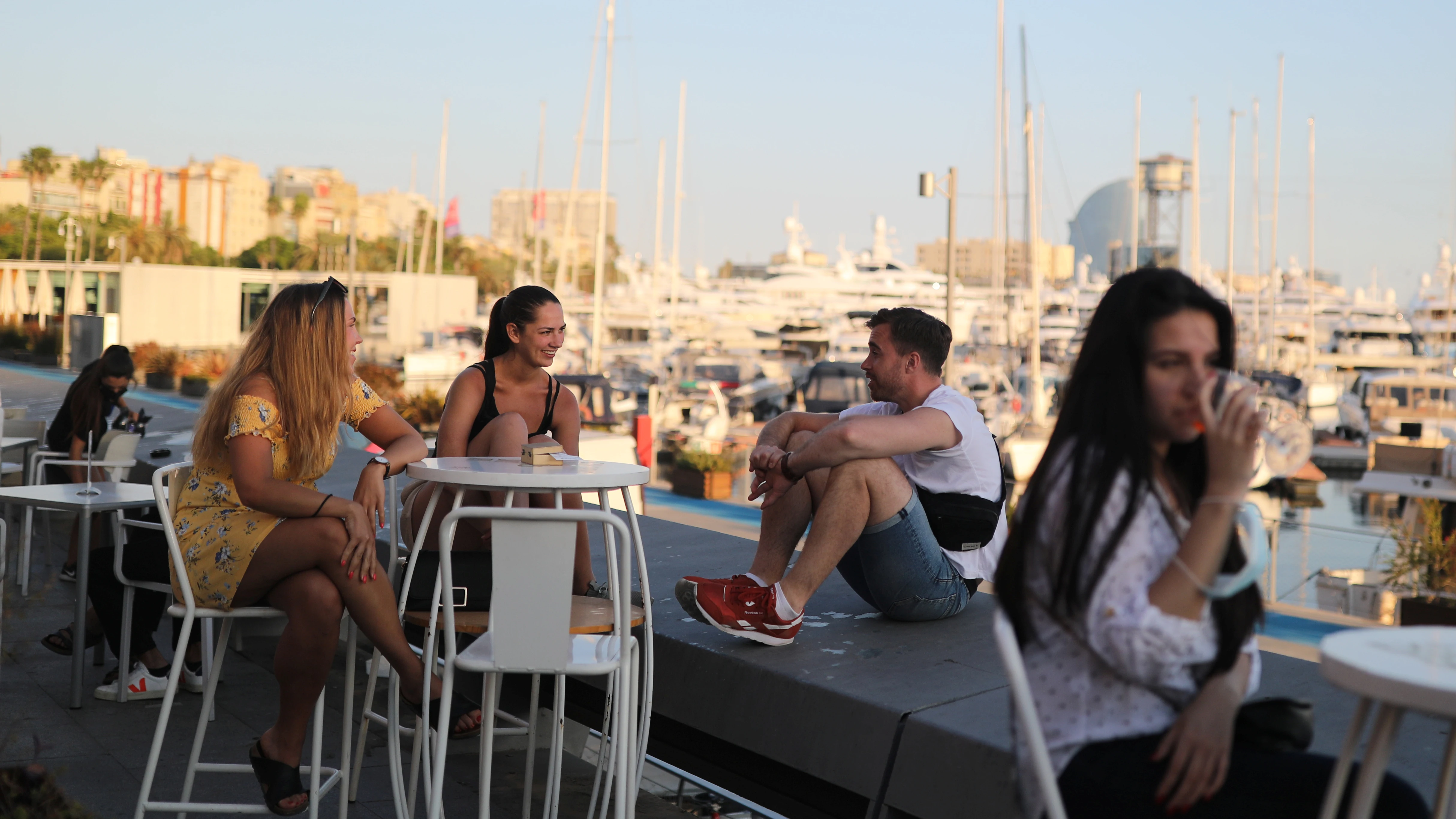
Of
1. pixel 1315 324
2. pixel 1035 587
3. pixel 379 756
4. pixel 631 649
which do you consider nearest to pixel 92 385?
pixel 379 756

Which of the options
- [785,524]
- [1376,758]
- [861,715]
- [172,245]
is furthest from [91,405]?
[172,245]

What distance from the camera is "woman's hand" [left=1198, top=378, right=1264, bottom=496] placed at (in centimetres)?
164

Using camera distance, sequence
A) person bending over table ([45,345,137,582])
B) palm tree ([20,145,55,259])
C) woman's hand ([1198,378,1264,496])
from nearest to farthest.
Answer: woman's hand ([1198,378,1264,496]) → person bending over table ([45,345,137,582]) → palm tree ([20,145,55,259])

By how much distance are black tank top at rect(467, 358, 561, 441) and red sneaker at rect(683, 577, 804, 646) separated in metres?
1.09

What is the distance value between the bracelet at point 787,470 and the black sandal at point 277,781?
61.9 inches

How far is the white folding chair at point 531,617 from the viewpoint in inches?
99.2

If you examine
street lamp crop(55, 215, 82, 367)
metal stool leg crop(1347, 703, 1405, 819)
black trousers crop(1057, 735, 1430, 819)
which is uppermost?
street lamp crop(55, 215, 82, 367)

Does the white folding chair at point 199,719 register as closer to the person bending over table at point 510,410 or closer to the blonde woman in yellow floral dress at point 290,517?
the blonde woman in yellow floral dress at point 290,517

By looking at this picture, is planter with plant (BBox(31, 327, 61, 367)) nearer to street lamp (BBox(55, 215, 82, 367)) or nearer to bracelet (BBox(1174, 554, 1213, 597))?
street lamp (BBox(55, 215, 82, 367))

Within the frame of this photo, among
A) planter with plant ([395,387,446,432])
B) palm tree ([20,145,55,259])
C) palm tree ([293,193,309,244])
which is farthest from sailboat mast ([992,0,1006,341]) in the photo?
palm tree ([293,193,309,244])

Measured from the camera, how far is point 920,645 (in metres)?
3.57

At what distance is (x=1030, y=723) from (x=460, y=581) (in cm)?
185

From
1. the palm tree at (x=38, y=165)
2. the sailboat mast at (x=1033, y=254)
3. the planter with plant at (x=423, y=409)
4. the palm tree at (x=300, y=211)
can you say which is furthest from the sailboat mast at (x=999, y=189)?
the palm tree at (x=300, y=211)

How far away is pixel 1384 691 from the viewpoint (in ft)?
5.12
